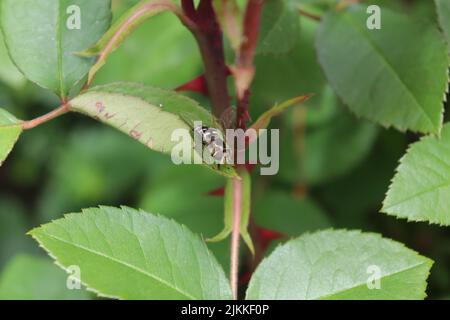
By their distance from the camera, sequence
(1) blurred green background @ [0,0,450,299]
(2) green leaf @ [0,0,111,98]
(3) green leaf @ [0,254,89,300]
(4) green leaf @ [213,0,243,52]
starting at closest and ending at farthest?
(4) green leaf @ [213,0,243,52] → (2) green leaf @ [0,0,111,98] → (3) green leaf @ [0,254,89,300] → (1) blurred green background @ [0,0,450,299]

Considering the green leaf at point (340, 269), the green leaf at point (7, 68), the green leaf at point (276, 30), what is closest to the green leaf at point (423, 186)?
the green leaf at point (340, 269)

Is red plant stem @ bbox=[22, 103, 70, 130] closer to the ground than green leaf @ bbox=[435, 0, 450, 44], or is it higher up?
closer to the ground

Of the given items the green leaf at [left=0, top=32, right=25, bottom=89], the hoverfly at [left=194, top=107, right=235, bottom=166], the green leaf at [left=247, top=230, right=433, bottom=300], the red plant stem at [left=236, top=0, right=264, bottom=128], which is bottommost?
the green leaf at [left=247, top=230, right=433, bottom=300]

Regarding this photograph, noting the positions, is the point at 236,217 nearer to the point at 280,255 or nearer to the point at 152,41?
the point at 280,255

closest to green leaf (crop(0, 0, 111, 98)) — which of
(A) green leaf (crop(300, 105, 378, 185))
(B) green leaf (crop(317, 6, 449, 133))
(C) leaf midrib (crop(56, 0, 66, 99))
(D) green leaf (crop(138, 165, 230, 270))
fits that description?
(C) leaf midrib (crop(56, 0, 66, 99))

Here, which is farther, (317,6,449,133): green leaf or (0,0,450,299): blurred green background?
(0,0,450,299): blurred green background

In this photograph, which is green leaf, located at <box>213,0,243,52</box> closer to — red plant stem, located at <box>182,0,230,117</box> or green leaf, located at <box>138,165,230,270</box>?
red plant stem, located at <box>182,0,230,117</box>
